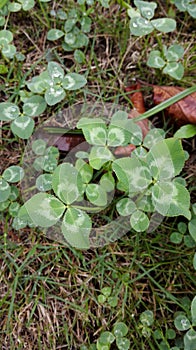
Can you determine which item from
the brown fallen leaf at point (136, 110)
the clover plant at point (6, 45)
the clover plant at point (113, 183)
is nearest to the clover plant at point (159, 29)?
the brown fallen leaf at point (136, 110)

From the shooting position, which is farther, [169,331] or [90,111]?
[90,111]

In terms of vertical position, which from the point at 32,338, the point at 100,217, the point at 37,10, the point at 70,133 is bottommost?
the point at 32,338

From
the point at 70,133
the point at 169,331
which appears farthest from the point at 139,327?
the point at 70,133

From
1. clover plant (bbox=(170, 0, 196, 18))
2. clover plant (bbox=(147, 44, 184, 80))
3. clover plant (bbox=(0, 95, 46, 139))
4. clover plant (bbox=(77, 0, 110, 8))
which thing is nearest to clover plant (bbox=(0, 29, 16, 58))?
clover plant (bbox=(0, 95, 46, 139))

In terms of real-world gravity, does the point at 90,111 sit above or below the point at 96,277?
above

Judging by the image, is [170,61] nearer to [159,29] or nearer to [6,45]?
[159,29]

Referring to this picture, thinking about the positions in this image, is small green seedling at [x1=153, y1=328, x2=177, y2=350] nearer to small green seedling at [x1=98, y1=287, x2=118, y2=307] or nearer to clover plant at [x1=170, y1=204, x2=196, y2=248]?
small green seedling at [x1=98, y1=287, x2=118, y2=307]

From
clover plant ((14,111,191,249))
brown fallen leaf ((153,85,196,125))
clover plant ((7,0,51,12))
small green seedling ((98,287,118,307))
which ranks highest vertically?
clover plant ((7,0,51,12))

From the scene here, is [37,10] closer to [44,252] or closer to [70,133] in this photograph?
[70,133]
